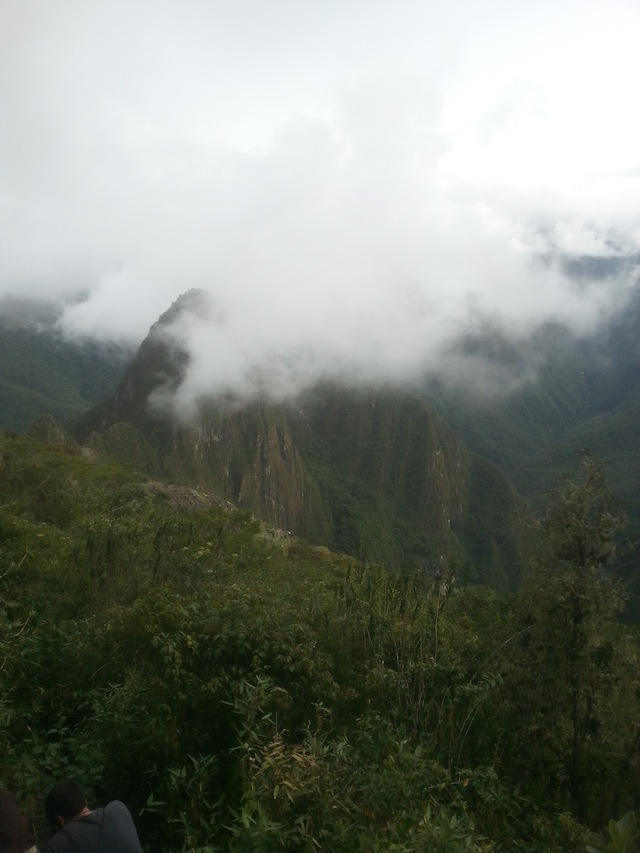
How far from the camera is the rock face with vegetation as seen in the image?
79.8 meters

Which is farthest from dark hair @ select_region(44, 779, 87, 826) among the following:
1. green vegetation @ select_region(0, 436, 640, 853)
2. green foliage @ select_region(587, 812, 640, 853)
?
green foliage @ select_region(587, 812, 640, 853)

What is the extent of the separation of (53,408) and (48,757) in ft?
371

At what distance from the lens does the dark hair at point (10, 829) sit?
3666 millimetres

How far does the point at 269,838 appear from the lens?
13.5 feet

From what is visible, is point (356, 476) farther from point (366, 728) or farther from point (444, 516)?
point (366, 728)

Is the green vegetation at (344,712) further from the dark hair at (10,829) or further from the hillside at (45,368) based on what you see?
the hillside at (45,368)

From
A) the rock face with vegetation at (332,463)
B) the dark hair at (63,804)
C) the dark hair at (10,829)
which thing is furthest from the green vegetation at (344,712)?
the rock face with vegetation at (332,463)

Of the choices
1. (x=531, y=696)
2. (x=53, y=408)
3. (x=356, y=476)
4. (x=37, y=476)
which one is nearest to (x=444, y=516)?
(x=356, y=476)

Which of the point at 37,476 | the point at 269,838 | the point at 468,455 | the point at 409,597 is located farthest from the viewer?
the point at 468,455

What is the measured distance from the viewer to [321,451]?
12656cm

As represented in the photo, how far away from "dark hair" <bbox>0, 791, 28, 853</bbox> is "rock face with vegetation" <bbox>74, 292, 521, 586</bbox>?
179 ft

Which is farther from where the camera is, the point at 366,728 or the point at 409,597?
the point at 409,597

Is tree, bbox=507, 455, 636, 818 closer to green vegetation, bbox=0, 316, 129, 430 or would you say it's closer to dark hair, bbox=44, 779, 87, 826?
dark hair, bbox=44, 779, 87, 826

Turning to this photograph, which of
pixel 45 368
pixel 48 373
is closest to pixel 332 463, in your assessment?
pixel 48 373
